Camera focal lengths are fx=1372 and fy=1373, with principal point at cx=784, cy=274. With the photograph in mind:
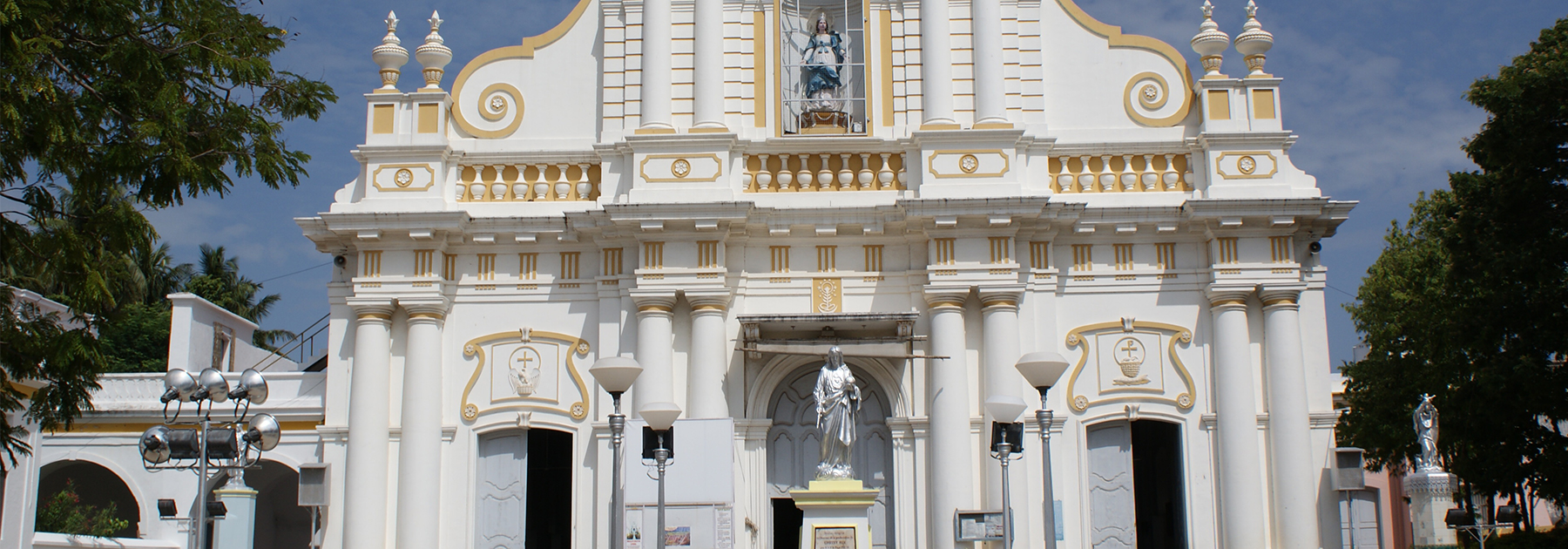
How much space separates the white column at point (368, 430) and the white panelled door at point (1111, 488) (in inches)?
342

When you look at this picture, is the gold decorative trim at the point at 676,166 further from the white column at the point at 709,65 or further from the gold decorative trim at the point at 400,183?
the gold decorative trim at the point at 400,183

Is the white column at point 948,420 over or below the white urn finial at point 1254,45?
below

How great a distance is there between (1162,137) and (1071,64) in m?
1.54

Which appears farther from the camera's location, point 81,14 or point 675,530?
point 675,530

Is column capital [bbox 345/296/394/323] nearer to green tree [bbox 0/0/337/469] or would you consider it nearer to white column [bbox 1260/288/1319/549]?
green tree [bbox 0/0/337/469]

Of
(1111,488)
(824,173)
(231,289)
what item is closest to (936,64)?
(824,173)

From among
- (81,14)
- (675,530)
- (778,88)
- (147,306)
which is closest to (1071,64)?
(778,88)

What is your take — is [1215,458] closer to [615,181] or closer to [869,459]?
[869,459]

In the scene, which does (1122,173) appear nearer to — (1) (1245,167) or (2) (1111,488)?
(1) (1245,167)

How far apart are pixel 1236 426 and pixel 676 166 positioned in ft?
24.7

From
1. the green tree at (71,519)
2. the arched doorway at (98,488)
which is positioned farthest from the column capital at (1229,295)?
the arched doorway at (98,488)

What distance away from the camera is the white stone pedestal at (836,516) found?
49.8ft

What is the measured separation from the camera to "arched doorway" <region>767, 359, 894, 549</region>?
1722 cm

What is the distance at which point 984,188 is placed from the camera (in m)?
16.8
